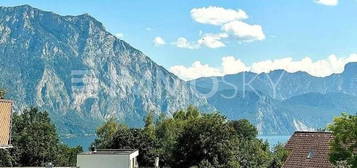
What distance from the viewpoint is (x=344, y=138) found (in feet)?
80.9

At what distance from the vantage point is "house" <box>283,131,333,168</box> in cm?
3897

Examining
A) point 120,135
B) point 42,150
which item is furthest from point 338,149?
point 42,150

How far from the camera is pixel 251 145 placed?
174 ft

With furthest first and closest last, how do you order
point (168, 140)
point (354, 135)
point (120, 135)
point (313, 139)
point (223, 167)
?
point (168, 140)
point (120, 135)
point (223, 167)
point (313, 139)
point (354, 135)

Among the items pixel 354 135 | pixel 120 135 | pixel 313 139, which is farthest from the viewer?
pixel 120 135

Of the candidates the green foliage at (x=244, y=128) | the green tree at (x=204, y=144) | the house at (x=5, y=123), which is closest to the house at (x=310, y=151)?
the green tree at (x=204, y=144)

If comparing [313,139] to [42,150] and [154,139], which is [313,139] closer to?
[154,139]

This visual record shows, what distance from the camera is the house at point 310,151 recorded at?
38969 mm

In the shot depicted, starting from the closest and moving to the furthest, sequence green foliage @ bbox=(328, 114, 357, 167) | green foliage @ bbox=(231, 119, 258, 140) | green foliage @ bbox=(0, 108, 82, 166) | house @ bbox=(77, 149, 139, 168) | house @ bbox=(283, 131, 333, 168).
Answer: green foliage @ bbox=(328, 114, 357, 167), house @ bbox=(77, 149, 139, 168), house @ bbox=(283, 131, 333, 168), green foliage @ bbox=(0, 108, 82, 166), green foliage @ bbox=(231, 119, 258, 140)

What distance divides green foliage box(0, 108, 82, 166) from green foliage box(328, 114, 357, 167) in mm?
42643

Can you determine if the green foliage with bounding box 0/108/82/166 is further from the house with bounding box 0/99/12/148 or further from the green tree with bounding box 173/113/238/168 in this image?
the house with bounding box 0/99/12/148

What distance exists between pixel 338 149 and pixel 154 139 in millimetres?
41003

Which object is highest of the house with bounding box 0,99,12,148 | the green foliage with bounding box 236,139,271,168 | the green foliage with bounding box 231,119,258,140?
the green foliage with bounding box 231,119,258,140

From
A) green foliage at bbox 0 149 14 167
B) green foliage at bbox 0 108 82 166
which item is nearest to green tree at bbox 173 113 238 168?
green foliage at bbox 0 149 14 167
